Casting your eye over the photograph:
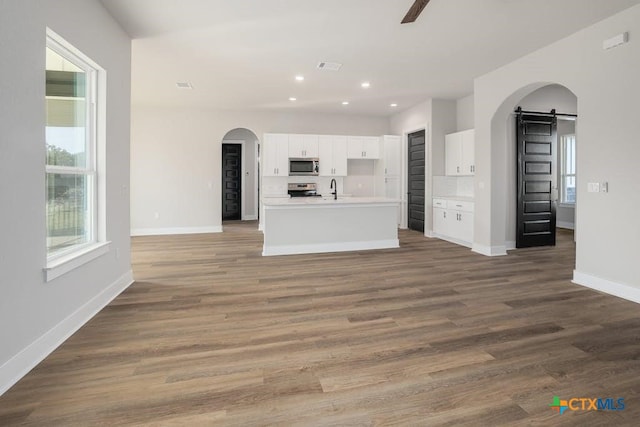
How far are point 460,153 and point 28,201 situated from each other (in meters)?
6.44

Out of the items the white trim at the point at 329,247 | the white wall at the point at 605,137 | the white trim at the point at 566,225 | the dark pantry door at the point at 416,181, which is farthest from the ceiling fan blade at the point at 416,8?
the white trim at the point at 566,225

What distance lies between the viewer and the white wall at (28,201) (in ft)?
6.18

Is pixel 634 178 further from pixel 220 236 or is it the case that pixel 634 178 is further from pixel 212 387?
pixel 220 236

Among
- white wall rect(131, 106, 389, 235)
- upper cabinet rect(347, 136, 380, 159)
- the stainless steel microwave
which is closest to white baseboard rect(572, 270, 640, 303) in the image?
upper cabinet rect(347, 136, 380, 159)

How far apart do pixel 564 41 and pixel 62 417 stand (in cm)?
574

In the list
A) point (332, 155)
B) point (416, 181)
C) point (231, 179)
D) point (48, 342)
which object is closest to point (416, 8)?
point (48, 342)

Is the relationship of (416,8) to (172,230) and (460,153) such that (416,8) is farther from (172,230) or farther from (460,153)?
(172,230)

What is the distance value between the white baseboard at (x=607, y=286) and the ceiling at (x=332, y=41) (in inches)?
110

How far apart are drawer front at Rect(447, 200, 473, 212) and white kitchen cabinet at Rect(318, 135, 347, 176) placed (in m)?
2.75

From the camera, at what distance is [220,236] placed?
739 centimetres

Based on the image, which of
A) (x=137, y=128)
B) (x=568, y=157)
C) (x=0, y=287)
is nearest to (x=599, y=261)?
(x=0, y=287)

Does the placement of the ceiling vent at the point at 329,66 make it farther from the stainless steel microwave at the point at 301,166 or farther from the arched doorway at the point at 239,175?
the arched doorway at the point at 239,175

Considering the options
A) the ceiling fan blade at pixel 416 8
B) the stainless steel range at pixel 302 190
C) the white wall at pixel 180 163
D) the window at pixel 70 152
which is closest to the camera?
the window at pixel 70 152

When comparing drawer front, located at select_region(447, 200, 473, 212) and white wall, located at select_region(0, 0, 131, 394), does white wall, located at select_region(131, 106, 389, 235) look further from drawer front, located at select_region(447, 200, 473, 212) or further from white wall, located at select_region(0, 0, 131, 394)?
white wall, located at select_region(0, 0, 131, 394)
